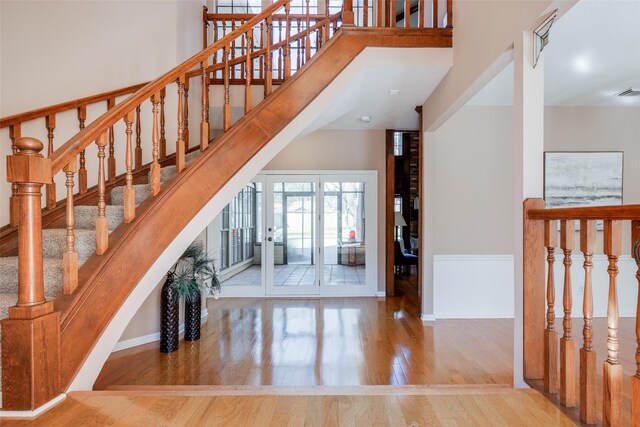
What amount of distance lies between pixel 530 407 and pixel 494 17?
2.17 m

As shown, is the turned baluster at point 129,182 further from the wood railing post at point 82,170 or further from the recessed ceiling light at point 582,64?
the recessed ceiling light at point 582,64

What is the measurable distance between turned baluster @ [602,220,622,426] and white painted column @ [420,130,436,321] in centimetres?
290

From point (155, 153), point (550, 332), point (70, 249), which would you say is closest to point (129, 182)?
point (155, 153)

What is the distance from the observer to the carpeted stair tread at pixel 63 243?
7.75 ft

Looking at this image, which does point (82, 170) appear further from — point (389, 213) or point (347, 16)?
point (389, 213)

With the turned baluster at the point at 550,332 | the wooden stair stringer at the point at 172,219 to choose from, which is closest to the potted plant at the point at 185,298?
the wooden stair stringer at the point at 172,219

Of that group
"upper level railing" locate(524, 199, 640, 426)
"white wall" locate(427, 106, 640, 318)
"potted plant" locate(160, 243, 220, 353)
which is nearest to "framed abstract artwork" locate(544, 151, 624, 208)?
"white wall" locate(427, 106, 640, 318)

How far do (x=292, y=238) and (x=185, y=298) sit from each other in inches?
92.0

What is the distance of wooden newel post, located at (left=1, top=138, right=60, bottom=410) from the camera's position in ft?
5.25

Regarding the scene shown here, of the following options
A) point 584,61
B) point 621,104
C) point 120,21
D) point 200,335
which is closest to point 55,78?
point 120,21

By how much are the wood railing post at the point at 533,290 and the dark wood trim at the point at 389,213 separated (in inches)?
140

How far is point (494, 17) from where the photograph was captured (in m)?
2.29

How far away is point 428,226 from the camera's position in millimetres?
4273

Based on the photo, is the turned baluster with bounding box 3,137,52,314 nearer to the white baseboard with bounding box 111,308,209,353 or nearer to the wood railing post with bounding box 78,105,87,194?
the wood railing post with bounding box 78,105,87,194
